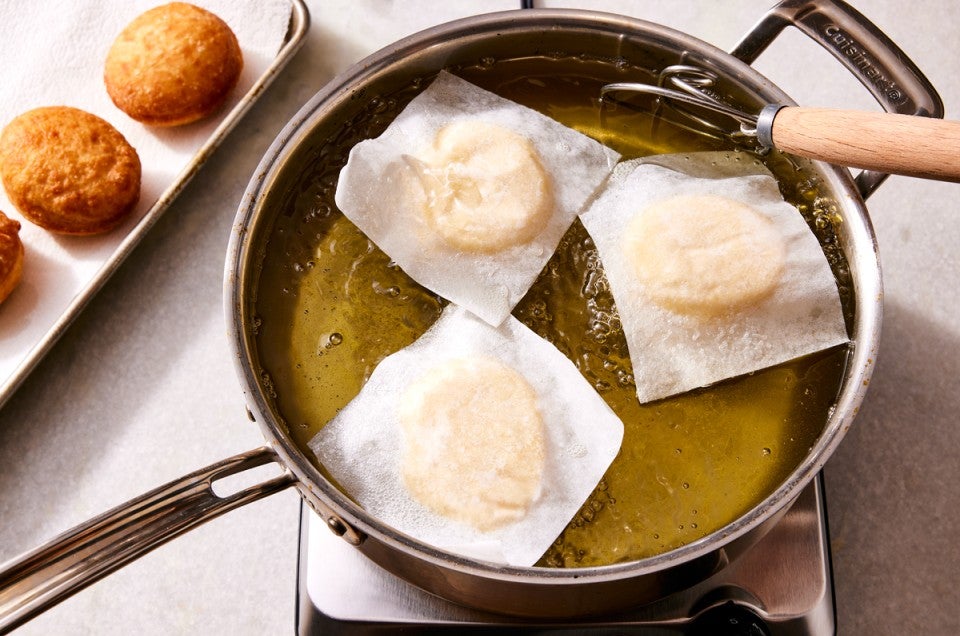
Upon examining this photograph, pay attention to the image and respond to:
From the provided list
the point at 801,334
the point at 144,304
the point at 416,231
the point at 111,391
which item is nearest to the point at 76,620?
the point at 111,391

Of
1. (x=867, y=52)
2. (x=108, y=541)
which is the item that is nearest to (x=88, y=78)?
(x=108, y=541)

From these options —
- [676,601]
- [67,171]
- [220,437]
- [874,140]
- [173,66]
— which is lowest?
[220,437]

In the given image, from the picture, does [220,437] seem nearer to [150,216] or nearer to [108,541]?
[150,216]

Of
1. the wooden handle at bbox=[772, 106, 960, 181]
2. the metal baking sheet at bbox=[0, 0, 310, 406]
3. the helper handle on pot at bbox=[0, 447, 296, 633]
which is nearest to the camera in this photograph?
the helper handle on pot at bbox=[0, 447, 296, 633]

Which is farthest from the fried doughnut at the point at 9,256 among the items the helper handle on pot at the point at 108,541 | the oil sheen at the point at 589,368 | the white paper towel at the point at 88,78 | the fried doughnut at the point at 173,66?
the helper handle on pot at the point at 108,541

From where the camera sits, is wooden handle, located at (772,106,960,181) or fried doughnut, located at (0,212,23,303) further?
fried doughnut, located at (0,212,23,303)

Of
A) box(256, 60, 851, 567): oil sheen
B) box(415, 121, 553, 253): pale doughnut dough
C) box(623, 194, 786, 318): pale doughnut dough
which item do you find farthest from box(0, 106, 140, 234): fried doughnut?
box(623, 194, 786, 318): pale doughnut dough

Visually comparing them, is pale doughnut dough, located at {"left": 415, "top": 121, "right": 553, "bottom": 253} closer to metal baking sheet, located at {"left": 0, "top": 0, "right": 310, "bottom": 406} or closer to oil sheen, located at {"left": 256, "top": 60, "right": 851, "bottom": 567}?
oil sheen, located at {"left": 256, "top": 60, "right": 851, "bottom": 567}
